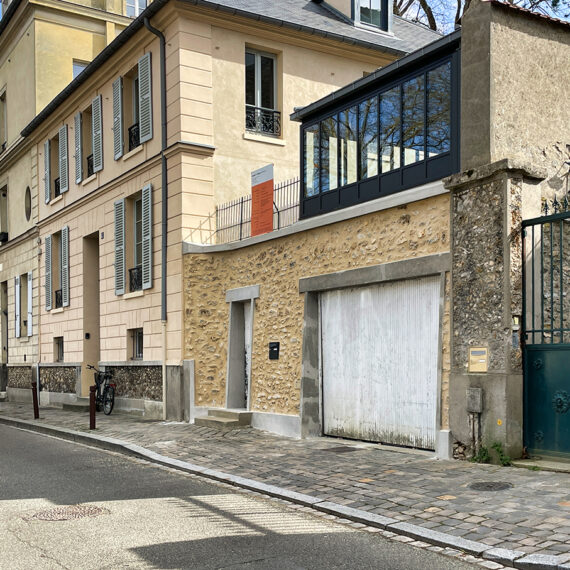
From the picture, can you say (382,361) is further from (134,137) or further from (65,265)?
(65,265)

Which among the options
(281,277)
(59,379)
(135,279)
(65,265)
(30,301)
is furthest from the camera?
(30,301)

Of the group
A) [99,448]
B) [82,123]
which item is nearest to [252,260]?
[99,448]

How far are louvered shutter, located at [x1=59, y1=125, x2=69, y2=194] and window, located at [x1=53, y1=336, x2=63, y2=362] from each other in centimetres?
441

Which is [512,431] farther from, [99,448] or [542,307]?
[99,448]

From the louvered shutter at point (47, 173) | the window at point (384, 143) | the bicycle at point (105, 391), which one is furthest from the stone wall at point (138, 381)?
the louvered shutter at point (47, 173)

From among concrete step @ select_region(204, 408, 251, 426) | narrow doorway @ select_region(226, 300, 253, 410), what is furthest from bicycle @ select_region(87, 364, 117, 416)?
concrete step @ select_region(204, 408, 251, 426)

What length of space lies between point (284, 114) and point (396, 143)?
6.78 metres

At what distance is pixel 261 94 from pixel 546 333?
1007cm

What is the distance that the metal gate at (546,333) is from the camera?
28.7ft

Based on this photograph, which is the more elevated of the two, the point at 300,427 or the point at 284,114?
the point at 284,114

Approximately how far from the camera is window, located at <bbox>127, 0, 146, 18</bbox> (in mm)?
26922

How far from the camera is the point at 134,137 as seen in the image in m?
18.0

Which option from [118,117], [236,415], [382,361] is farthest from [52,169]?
[382,361]

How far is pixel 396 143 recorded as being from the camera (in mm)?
11039
